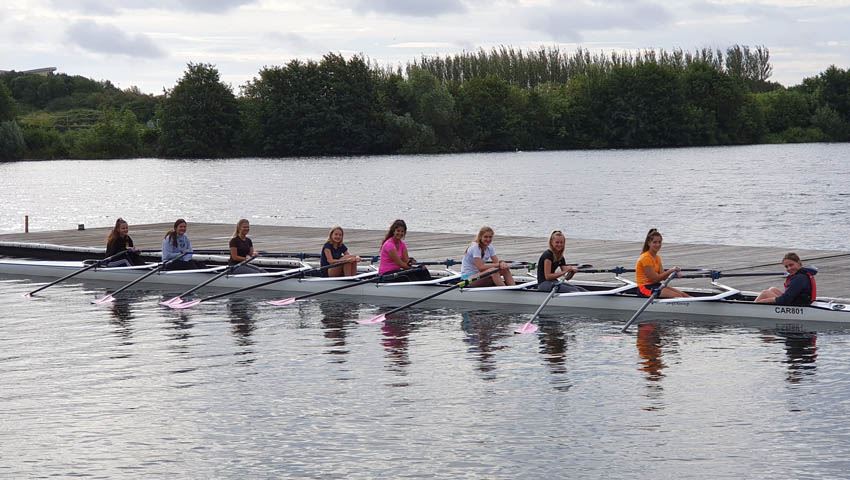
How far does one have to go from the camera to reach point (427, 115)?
113812 mm

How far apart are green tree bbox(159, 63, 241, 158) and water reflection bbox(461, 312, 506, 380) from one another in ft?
329

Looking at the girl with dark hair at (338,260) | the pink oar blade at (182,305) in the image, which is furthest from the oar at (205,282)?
the girl with dark hair at (338,260)

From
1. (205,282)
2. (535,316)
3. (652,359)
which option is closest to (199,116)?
(205,282)

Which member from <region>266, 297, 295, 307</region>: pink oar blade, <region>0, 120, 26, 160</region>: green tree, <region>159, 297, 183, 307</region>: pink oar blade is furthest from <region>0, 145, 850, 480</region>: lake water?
<region>0, 120, 26, 160</region>: green tree

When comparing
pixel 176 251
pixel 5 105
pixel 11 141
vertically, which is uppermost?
pixel 5 105

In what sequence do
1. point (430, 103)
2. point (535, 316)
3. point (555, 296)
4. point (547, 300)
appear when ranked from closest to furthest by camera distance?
point (535, 316)
point (547, 300)
point (555, 296)
point (430, 103)

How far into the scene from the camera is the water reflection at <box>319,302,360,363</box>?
15.6 metres

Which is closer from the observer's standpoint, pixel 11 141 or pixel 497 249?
pixel 497 249

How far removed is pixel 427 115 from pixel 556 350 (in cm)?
9944

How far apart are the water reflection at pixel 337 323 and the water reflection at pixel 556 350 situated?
264 cm

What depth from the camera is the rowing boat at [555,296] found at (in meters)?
16.8

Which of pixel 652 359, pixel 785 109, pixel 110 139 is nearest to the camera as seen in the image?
pixel 652 359

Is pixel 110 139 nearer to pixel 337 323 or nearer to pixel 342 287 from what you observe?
pixel 342 287

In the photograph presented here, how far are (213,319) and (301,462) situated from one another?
9.34m
